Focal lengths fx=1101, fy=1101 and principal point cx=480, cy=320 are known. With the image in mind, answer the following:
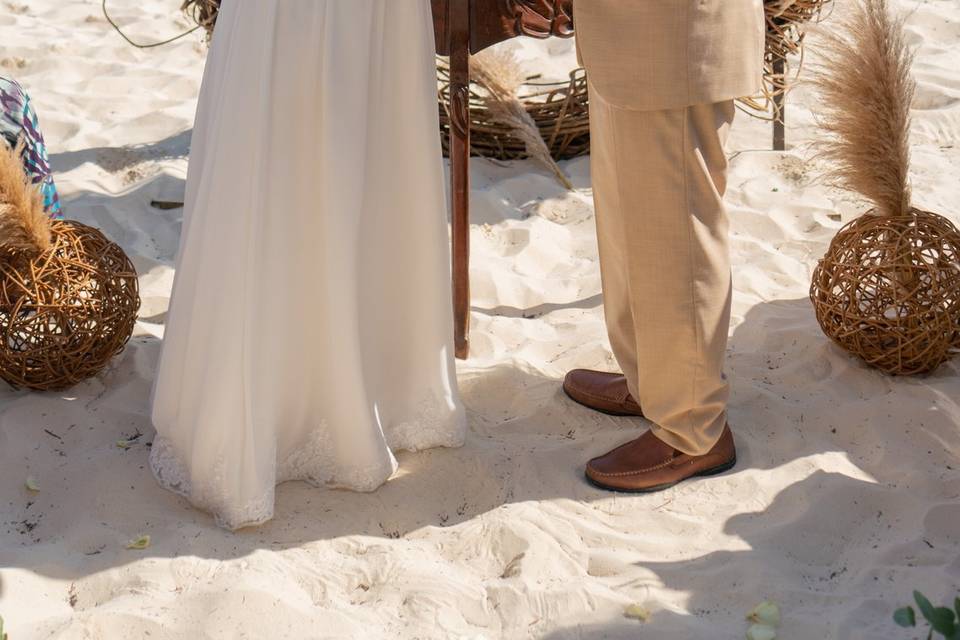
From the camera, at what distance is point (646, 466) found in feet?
7.63

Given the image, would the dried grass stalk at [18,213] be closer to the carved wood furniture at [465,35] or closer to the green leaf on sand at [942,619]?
the carved wood furniture at [465,35]

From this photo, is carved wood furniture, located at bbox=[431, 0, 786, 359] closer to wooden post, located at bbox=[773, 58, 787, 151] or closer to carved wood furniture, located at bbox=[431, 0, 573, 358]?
carved wood furniture, located at bbox=[431, 0, 573, 358]

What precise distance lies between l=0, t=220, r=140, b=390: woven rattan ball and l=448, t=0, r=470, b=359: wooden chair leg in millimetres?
806

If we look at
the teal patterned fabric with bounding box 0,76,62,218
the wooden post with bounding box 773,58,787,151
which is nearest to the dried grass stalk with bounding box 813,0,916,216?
the wooden post with bounding box 773,58,787,151

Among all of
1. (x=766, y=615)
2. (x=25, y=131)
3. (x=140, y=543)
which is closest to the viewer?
(x=766, y=615)

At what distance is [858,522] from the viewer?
219 centimetres

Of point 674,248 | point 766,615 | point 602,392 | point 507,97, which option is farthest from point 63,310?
point 507,97

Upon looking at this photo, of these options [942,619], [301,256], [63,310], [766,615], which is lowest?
[766,615]

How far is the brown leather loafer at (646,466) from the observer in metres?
2.32

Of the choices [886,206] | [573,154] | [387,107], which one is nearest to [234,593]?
[387,107]

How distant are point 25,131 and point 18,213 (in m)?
0.55

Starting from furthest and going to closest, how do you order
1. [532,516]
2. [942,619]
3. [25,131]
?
[25,131], [532,516], [942,619]

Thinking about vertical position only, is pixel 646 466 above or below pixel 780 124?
below

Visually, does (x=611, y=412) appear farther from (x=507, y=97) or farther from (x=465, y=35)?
(x=507, y=97)
